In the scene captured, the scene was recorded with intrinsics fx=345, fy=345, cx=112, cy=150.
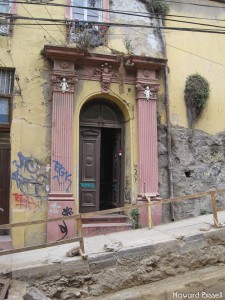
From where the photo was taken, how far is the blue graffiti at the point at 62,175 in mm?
8320

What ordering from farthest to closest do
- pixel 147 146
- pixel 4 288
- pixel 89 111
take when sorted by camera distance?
pixel 89 111 → pixel 147 146 → pixel 4 288

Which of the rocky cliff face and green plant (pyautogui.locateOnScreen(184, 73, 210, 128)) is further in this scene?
green plant (pyautogui.locateOnScreen(184, 73, 210, 128))

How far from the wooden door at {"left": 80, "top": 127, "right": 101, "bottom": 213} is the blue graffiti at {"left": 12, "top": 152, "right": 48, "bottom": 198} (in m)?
1.23

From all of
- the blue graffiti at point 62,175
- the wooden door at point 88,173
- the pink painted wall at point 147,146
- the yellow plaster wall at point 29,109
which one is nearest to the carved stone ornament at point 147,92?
the pink painted wall at point 147,146

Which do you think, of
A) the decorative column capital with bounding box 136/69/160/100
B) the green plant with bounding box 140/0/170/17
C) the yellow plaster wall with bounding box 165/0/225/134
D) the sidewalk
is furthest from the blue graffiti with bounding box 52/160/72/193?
the green plant with bounding box 140/0/170/17

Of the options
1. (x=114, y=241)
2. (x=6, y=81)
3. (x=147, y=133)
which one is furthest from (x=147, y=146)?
(x=6, y=81)

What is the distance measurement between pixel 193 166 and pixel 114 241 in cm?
377

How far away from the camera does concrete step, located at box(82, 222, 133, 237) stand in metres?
8.38

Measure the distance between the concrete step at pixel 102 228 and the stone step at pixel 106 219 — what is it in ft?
0.43

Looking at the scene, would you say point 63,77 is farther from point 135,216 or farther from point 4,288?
point 4,288

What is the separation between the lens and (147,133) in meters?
9.22

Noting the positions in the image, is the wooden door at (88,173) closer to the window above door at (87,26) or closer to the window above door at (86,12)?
the window above door at (87,26)

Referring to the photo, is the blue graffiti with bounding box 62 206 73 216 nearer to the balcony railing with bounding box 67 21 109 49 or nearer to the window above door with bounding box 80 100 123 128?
the window above door with bounding box 80 100 123 128

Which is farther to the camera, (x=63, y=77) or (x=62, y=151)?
(x=63, y=77)
